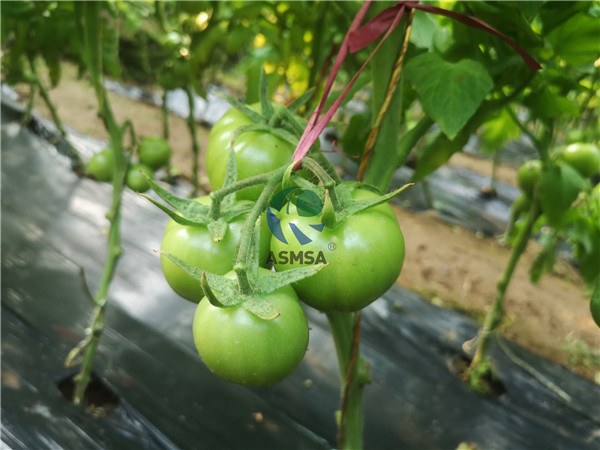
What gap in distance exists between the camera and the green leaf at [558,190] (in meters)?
1.13

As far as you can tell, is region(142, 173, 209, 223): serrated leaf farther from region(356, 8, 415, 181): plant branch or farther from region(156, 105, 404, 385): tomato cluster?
region(356, 8, 415, 181): plant branch

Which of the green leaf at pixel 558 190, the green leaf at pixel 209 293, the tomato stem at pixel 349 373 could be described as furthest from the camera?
the green leaf at pixel 558 190

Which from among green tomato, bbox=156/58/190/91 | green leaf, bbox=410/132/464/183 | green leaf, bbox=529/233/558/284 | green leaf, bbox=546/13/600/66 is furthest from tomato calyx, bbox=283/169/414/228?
green leaf, bbox=529/233/558/284

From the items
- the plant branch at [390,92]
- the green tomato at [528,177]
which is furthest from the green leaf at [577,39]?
the green tomato at [528,177]

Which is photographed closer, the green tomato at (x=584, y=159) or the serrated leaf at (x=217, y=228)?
the serrated leaf at (x=217, y=228)

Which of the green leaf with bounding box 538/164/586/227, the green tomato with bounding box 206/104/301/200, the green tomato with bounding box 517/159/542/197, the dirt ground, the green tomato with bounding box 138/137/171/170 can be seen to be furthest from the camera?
the dirt ground

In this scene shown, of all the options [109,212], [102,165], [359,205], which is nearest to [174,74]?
[102,165]

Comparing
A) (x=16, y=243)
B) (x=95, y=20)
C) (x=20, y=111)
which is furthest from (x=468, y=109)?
(x=20, y=111)

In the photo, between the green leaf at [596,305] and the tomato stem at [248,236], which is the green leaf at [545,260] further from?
the tomato stem at [248,236]

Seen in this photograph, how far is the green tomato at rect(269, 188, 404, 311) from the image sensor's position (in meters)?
0.43

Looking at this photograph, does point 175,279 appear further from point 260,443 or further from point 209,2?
point 209,2

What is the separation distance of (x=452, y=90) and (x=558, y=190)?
736 millimetres

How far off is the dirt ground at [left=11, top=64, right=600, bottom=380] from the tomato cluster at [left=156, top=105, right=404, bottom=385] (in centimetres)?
214

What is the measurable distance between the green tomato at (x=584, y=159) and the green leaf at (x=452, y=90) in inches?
42.6
